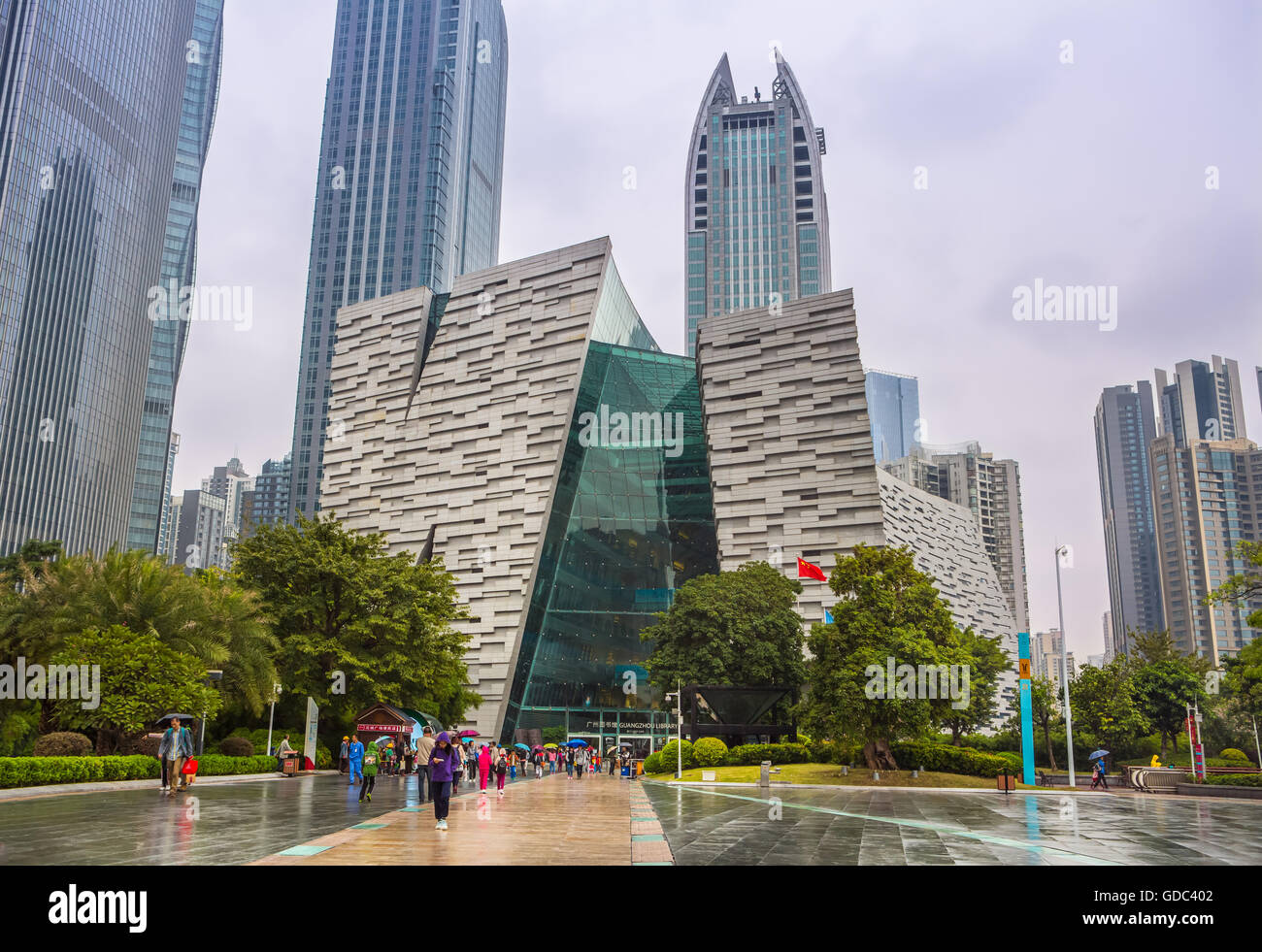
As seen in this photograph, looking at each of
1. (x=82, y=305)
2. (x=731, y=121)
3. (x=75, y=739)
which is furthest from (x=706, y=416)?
(x=731, y=121)

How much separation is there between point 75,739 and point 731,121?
171 metres

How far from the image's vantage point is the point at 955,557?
128 metres

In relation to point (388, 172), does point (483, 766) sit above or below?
below

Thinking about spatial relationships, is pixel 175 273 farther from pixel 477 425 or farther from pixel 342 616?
pixel 342 616

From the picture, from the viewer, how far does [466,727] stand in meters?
61.4

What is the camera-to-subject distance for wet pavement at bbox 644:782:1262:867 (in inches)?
523

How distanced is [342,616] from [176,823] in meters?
29.0

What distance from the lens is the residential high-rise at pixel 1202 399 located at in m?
188

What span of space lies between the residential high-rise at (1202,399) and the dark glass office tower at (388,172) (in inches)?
5808

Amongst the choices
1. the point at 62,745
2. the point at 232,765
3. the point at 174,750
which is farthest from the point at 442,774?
the point at 232,765

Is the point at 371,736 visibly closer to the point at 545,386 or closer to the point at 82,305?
the point at 545,386

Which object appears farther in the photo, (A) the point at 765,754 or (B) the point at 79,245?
(B) the point at 79,245

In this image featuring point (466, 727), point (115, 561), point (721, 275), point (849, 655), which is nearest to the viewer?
point (115, 561)

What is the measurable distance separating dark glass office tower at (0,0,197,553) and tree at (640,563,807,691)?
84790mm
